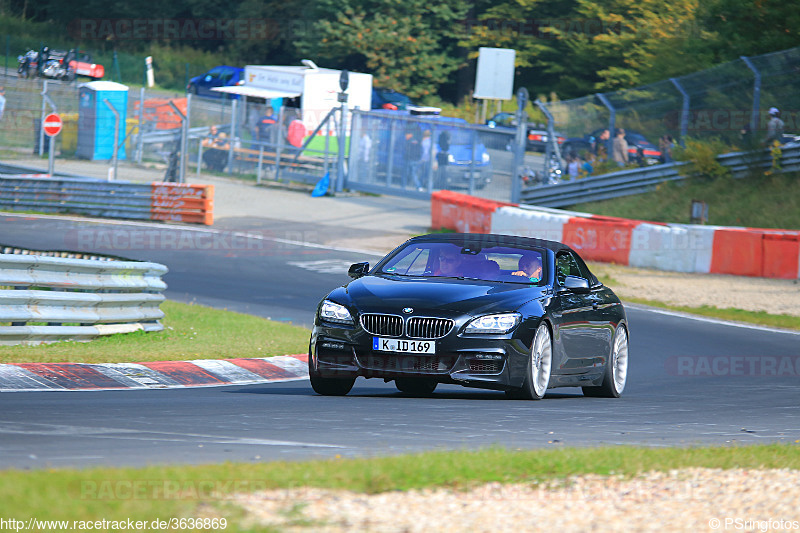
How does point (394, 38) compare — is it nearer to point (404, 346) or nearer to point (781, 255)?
point (781, 255)

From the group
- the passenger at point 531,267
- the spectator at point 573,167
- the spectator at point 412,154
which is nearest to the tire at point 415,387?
the passenger at point 531,267

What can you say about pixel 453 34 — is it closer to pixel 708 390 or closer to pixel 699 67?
Answer: pixel 699 67

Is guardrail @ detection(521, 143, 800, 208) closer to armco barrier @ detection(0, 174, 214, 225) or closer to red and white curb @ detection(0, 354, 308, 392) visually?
armco barrier @ detection(0, 174, 214, 225)

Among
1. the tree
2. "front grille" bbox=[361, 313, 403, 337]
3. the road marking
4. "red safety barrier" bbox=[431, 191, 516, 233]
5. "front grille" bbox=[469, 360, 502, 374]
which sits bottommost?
the road marking

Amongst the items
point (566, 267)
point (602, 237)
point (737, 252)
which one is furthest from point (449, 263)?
point (602, 237)

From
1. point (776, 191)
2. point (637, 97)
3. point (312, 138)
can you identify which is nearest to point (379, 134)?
point (312, 138)

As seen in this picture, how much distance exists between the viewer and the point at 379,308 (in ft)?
30.3

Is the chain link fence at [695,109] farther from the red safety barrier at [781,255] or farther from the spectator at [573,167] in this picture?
the red safety barrier at [781,255]

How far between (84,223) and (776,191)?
A: 1566cm

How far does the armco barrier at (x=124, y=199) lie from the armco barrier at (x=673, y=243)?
7.84 m

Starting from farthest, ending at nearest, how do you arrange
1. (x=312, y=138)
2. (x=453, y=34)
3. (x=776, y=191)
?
1. (x=453, y=34)
2. (x=312, y=138)
3. (x=776, y=191)

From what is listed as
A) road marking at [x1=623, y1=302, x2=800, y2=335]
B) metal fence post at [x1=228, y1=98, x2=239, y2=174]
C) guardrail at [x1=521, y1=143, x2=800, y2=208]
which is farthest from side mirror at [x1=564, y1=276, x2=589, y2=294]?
metal fence post at [x1=228, y1=98, x2=239, y2=174]

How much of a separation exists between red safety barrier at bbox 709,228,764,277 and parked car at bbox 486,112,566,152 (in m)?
9.51

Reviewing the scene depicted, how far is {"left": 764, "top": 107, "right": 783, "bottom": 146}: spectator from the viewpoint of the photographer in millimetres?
26730
